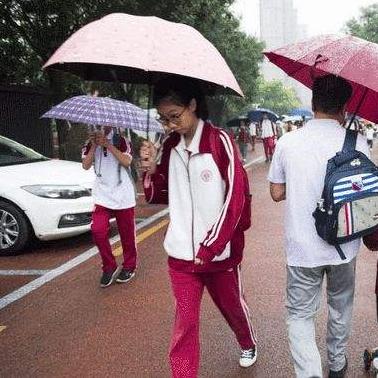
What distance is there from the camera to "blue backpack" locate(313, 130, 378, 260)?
7.69ft

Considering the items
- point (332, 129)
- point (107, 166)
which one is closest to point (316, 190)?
point (332, 129)

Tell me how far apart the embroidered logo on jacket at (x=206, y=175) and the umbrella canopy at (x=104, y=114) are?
2.18 m

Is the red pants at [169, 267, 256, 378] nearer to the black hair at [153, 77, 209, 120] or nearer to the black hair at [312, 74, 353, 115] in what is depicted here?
the black hair at [153, 77, 209, 120]

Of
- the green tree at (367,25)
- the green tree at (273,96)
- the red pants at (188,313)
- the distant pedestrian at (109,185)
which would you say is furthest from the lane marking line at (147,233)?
the green tree at (273,96)

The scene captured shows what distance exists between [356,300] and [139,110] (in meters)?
2.62

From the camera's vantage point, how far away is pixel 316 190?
2436mm

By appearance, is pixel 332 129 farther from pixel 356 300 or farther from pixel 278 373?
pixel 356 300

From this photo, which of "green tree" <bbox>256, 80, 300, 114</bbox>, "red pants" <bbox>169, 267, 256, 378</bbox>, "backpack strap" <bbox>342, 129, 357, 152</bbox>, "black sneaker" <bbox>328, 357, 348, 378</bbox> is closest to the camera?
"backpack strap" <bbox>342, 129, 357, 152</bbox>

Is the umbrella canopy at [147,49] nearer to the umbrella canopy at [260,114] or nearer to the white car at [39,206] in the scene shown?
the white car at [39,206]

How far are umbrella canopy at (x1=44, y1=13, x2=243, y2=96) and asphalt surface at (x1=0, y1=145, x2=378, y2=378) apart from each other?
5.90 ft

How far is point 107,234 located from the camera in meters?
4.59

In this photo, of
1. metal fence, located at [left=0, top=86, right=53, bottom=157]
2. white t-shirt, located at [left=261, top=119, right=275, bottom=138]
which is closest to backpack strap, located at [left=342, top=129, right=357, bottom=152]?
metal fence, located at [left=0, top=86, right=53, bottom=157]

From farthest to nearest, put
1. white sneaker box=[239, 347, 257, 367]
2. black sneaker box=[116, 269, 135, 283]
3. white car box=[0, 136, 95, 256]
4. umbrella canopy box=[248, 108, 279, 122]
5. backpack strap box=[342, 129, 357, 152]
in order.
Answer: umbrella canopy box=[248, 108, 279, 122], white car box=[0, 136, 95, 256], black sneaker box=[116, 269, 135, 283], white sneaker box=[239, 347, 257, 367], backpack strap box=[342, 129, 357, 152]

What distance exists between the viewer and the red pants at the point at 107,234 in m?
4.58
